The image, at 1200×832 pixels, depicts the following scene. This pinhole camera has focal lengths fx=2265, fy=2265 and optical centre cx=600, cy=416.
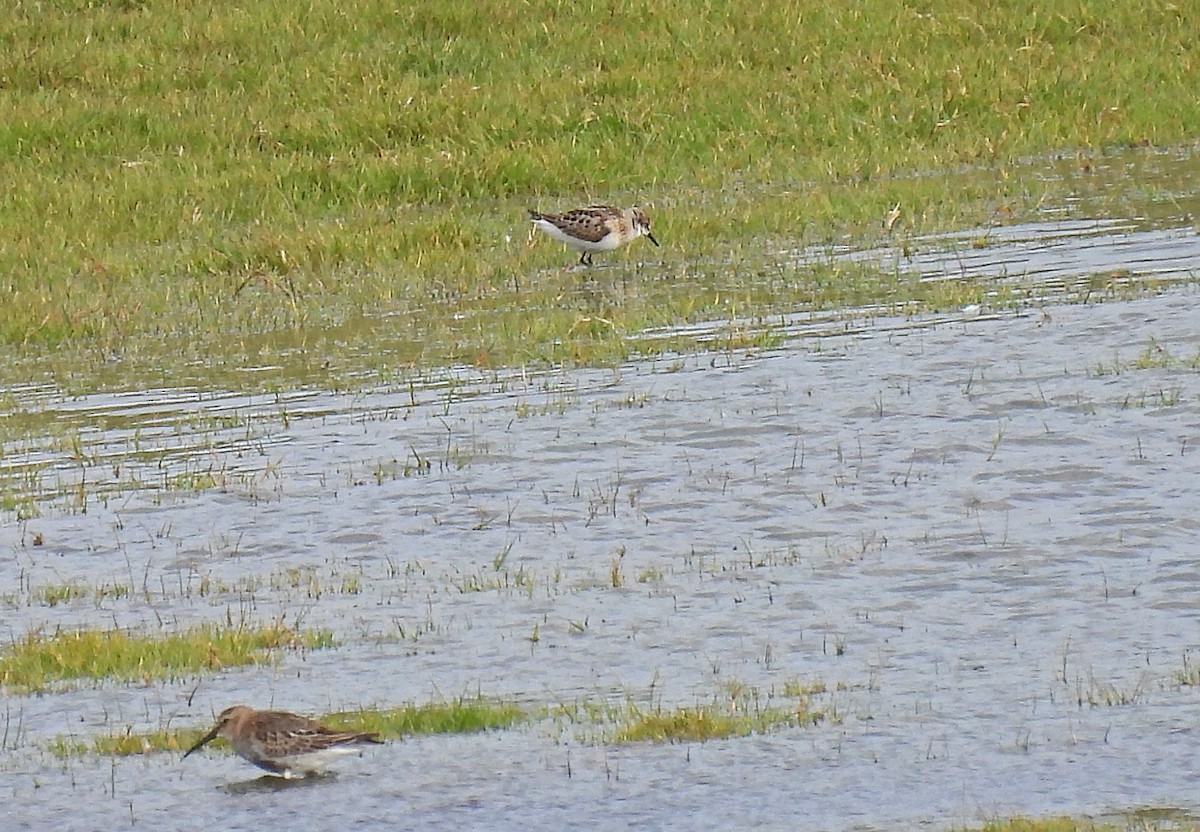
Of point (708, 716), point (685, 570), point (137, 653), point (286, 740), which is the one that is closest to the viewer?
point (286, 740)

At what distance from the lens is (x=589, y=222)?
16609 mm

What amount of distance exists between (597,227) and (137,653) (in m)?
8.36

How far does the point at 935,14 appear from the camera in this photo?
23.7 m

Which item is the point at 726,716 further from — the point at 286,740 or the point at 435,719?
the point at 286,740

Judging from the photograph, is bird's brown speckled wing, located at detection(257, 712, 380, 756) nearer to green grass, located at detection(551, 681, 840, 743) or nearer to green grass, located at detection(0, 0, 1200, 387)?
green grass, located at detection(551, 681, 840, 743)

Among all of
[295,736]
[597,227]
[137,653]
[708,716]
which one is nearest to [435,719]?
[295,736]

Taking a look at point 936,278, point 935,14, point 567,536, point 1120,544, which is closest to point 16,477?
point 567,536

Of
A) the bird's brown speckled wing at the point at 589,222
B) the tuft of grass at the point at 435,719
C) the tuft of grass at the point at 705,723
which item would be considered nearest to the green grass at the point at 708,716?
the tuft of grass at the point at 705,723

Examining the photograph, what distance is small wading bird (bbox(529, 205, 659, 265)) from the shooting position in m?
16.6

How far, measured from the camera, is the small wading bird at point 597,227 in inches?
653

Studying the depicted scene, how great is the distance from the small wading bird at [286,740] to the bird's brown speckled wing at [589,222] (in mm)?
9415

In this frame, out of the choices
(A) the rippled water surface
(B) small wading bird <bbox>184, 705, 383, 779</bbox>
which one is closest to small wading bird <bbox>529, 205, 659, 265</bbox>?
(A) the rippled water surface

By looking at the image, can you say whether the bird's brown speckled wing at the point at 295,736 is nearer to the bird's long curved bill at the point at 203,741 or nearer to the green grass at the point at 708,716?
the bird's long curved bill at the point at 203,741

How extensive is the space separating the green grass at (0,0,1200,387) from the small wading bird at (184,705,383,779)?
655 cm
